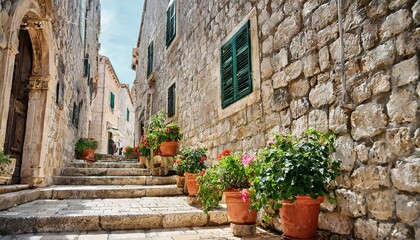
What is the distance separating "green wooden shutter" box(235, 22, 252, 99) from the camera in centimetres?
432

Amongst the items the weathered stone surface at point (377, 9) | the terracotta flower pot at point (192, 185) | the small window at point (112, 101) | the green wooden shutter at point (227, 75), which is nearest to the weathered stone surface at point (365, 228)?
the weathered stone surface at point (377, 9)

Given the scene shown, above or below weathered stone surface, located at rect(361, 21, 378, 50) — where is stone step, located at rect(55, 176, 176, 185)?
below

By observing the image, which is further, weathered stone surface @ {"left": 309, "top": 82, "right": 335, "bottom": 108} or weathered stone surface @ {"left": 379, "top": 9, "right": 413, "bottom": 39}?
weathered stone surface @ {"left": 309, "top": 82, "right": 335, "bottom": 108}

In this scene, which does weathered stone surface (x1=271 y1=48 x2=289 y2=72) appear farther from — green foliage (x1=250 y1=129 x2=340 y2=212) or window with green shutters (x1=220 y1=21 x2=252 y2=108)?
green foliage (x1=250 y1=129 x2=340 y2=212)

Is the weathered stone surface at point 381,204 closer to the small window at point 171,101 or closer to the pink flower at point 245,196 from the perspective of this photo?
Answer: the pink flower at point 245,196

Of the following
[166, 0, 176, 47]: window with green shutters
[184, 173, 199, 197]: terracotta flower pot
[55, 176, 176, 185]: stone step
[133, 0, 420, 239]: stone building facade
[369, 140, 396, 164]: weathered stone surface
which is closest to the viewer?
[133, 0, 420, 239]: stone building facade

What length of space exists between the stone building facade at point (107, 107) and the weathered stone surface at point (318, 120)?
17.8 metres

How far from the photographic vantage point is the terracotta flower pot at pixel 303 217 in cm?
251

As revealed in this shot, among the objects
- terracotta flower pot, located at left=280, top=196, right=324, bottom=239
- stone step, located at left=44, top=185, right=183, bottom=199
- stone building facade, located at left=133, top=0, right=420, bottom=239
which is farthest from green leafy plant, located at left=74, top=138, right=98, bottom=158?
terracotta flower pot, located at left=280, top=196, right=324, bottom=239

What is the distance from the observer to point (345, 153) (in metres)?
2.52

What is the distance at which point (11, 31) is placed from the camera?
372 cm

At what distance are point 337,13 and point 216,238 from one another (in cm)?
248

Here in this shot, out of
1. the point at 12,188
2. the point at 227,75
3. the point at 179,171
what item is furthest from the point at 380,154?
the point at 12,188

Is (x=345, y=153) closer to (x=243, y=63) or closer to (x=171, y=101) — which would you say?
(x=243, y=63)
